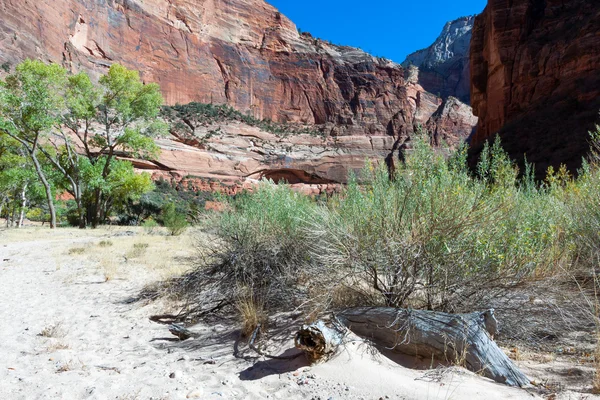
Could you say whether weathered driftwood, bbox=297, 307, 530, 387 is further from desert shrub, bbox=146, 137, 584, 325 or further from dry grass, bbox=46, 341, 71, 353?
dry grass, bbox=46, 341, 71, 353

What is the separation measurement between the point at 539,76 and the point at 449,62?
238ft

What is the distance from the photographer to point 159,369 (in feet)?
7.81

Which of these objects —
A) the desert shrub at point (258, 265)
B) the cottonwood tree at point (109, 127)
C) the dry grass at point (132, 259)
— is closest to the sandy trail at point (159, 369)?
the desert shrub at point (258, 265)

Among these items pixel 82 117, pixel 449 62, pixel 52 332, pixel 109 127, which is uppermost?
pixel 449 62

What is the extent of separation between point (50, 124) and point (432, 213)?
54.5ft

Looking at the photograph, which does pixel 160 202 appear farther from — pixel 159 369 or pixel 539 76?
pixel 539 76

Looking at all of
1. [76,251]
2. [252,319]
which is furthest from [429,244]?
[76,251]

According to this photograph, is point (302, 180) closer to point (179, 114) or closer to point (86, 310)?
point (179, 114)

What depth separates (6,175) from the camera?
13844mm

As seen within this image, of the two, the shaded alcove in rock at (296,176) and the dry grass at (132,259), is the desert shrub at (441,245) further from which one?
the shaded alcove in rock at (296,176)

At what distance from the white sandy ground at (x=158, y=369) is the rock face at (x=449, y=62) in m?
71.6

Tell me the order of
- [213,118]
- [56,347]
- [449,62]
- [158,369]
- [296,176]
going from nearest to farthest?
[158,369], [56,347], [213,118], [296,176], [449,62]

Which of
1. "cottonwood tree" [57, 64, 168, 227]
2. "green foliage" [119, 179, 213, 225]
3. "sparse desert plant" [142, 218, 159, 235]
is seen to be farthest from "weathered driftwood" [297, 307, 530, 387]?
"green foliage" [119, 179, 213, 225]

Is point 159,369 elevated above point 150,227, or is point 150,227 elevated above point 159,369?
point 150,227
